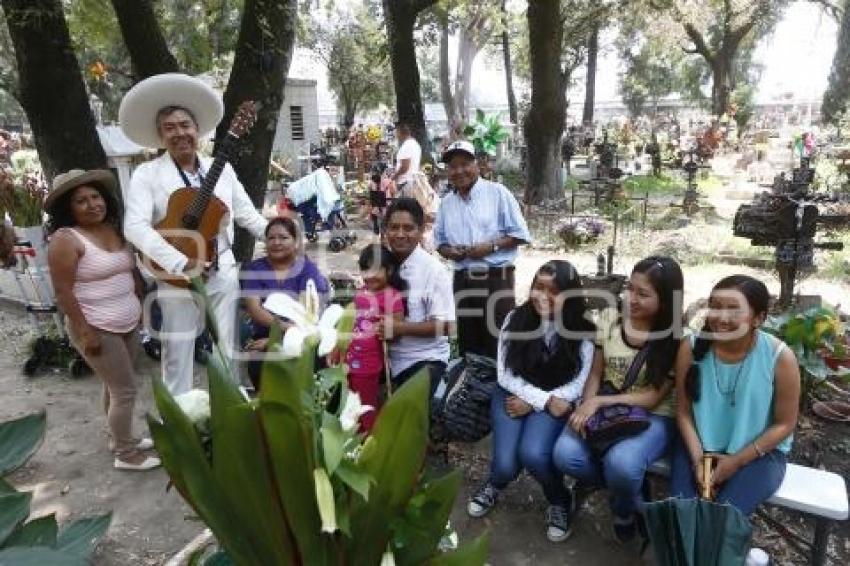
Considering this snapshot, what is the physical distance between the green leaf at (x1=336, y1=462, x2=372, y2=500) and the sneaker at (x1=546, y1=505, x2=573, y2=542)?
6.40ft

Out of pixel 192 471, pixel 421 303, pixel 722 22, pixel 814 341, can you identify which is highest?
pixel 722 22

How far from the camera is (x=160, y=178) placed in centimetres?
299

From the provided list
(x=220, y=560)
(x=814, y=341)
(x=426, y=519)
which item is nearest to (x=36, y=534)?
(x=220, y=560)

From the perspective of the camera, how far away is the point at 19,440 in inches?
39.4

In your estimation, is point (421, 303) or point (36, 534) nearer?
point (36, 534)

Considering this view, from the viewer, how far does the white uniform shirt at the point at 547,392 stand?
9.13 feet

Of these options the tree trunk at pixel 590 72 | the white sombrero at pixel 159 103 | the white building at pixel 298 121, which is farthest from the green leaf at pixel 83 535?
the tree trunk at pixel 590 72

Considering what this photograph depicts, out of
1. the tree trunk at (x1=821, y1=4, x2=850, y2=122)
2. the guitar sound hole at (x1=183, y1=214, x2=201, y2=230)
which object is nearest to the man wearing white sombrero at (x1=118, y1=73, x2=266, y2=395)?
the guitar sound hole at (x1=183, y1=214, x2=201, y2=230)

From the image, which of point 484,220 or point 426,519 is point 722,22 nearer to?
point 484,220

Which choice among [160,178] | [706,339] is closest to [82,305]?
[160,178]

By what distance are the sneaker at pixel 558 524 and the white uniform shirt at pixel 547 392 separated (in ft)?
1.41

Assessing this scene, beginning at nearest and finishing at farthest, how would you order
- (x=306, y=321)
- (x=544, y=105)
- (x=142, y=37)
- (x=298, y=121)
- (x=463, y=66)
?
1. (x=306, y=321)
2. (x=142, y=37)
3. (x=544, y=105)
4. (x=298, y=121)
5. (x=463, y=66)

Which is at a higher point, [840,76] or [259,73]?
[840,76]

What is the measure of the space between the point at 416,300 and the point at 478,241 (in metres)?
0.84
